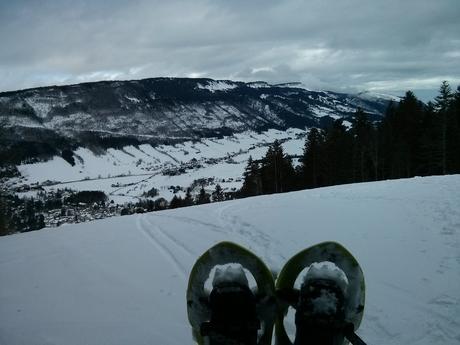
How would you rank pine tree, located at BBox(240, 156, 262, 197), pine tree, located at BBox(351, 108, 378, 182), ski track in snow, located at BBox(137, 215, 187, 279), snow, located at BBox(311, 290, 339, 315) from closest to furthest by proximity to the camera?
snow, located at BBox(311, 290, 339, 315)
ski track in snow, located at BBox(137, 215, 187, 279)
pine tree, located at BBox(351, 108, 378, 182)
pine tree, located at BBox(240, 156, 262, 197)

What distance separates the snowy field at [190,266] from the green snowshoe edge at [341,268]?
66cm

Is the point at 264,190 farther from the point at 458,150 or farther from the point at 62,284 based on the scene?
the point at 62,284

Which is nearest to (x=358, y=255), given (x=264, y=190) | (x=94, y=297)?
(x=94, y=297)

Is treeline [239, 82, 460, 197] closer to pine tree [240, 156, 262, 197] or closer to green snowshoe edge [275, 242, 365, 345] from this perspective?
pine tree [240, 156, 262, 197]

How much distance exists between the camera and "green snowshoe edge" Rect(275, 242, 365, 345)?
3.85 metres

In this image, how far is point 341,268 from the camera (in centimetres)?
401

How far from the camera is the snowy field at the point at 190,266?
450 centimetres

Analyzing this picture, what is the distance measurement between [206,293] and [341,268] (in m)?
1.44

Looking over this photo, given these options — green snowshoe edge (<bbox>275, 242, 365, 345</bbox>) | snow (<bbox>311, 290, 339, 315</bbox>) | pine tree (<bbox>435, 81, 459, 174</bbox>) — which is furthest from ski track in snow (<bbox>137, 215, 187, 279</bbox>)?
pine tree (<bbox>435, 81, 459, 174</bbox>)

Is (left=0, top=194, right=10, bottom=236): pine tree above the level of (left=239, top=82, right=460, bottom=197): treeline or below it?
below

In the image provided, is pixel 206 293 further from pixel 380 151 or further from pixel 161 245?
pixel 380 151

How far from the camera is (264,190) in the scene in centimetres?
4659

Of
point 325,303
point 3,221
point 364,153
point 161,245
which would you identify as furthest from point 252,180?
point 325,303

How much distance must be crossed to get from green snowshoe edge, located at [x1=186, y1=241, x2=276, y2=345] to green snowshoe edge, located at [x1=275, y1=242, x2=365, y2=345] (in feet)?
0.56
